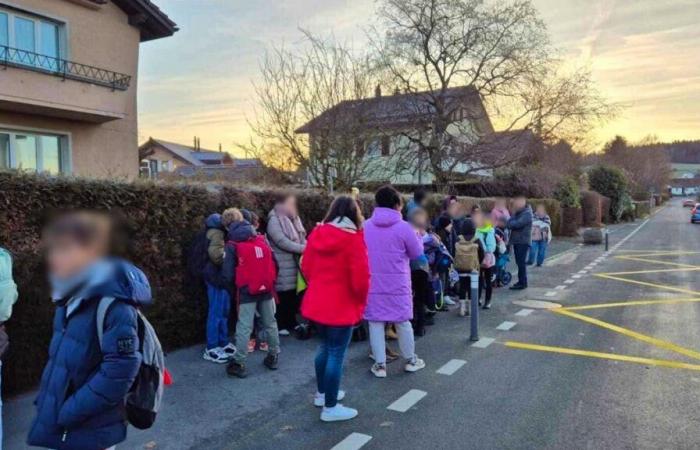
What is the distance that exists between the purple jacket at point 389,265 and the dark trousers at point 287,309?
2.13 meters

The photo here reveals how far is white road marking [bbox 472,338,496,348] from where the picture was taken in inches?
269

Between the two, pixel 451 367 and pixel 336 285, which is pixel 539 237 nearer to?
pixel 451 367

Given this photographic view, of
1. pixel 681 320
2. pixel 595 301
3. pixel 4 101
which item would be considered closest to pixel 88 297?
pixel 681 320

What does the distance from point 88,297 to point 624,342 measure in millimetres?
6895

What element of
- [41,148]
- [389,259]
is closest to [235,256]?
[389,259]

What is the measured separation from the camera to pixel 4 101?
11141 mm

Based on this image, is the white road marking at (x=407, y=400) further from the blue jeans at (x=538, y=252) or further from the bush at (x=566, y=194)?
the bush at (x=566, y=194)

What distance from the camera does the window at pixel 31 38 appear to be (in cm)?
1166

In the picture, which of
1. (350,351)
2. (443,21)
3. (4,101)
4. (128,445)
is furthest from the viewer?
(443,21)

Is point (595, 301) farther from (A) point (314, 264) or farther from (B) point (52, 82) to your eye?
(B) point (52, 82)

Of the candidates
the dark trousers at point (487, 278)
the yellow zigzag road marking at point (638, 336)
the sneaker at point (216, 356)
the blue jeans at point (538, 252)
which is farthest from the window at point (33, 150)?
the blue jeans at point (538, 252)

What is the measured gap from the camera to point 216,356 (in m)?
6.09

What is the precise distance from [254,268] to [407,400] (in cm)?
206

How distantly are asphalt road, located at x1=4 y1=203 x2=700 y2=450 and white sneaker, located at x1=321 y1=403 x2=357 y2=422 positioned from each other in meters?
0.08
